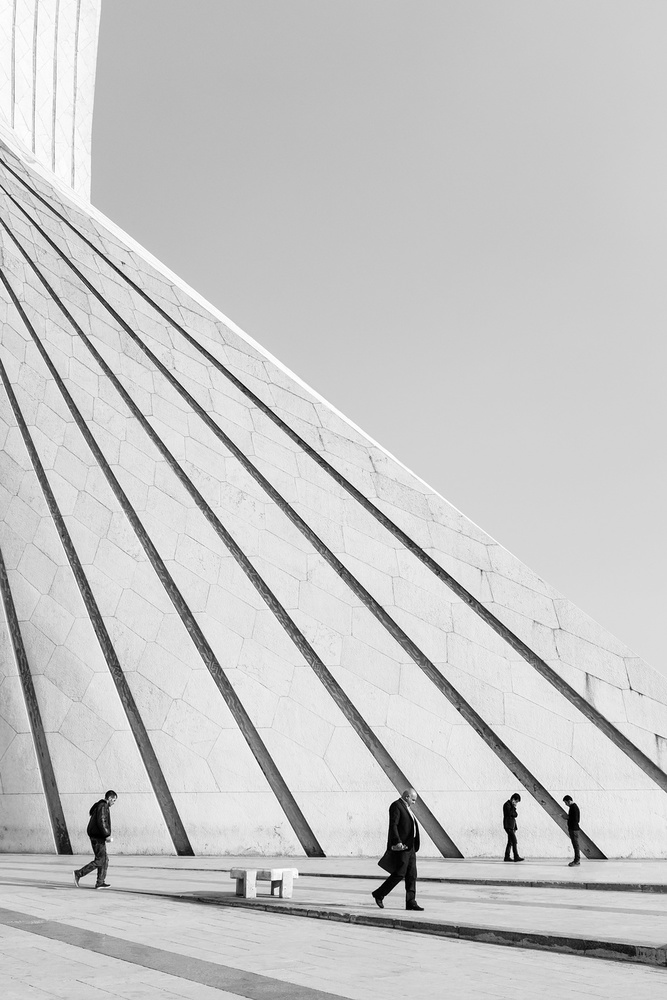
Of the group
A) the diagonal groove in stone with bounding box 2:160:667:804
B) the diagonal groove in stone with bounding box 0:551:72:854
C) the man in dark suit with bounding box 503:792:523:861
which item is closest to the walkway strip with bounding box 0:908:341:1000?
the diagonal groove in stone with bounding box 0:551:72:854

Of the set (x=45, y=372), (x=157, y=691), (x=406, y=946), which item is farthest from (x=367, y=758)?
(x=45, y=372)

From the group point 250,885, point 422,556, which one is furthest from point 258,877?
point 422,556

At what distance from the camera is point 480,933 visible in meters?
4.02

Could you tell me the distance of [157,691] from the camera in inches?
311

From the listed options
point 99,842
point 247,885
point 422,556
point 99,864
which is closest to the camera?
point 247,885

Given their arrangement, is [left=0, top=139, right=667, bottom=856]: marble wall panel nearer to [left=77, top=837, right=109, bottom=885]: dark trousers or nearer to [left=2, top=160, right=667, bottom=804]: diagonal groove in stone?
[left=2, top=160, right=667, bottom=804]: diagonal groove in stone

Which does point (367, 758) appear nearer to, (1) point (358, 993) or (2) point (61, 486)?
(2) point (61, 486)

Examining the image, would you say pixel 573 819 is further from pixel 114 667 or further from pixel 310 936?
pixel 114 667

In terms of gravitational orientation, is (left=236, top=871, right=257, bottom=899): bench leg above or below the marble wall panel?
below

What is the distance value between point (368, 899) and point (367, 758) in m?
2.44

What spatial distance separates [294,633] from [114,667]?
65.9 inches

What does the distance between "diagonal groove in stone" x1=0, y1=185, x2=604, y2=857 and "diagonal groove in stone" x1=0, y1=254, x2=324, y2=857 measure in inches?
22.6

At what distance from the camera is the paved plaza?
9.74 ft

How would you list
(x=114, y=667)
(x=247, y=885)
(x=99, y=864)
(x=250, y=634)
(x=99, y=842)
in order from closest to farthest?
1. (x=247, y=885)
2. (x=99, y=864)
3. (x=99, y=842)
4. (x=114, y=667)
5. (x=250, y=634)
